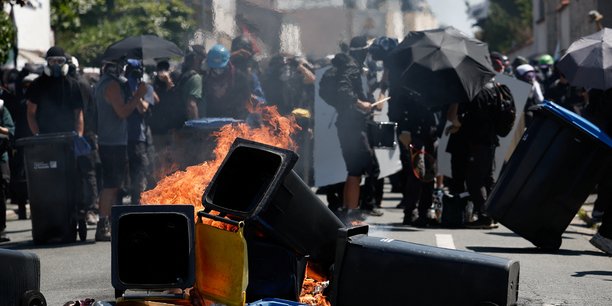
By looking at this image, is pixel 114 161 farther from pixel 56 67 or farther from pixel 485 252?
pixel 485 252

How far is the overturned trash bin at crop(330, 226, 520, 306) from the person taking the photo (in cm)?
651

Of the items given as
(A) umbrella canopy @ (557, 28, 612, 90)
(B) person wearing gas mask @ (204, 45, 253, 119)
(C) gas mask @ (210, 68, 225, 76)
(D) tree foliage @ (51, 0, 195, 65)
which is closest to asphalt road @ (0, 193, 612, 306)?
(A) umbrella canopy @ (557, 28, 612, 90)

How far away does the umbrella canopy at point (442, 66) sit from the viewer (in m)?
12.8

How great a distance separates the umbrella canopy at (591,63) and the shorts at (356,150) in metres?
2.69

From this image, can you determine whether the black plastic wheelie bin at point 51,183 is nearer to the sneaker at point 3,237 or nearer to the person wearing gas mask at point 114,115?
the sneaker at point 3,237

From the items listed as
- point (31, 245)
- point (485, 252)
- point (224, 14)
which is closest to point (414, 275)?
point (485, 252)

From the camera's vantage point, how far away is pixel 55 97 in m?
12.7

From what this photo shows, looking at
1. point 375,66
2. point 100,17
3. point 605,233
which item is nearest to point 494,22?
point 100,17

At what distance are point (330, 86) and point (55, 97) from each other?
295cm

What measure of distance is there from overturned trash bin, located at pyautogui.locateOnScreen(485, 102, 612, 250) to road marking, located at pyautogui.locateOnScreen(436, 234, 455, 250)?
55 centimetres

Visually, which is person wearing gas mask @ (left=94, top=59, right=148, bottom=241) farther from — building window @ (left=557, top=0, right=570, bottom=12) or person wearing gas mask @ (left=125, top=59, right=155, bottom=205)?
building window @ (left=557, top=0, right=570, bottom=12)

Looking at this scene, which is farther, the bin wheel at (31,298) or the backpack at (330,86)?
the backpack at (330,86)

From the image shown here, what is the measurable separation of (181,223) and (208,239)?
0.18 meters

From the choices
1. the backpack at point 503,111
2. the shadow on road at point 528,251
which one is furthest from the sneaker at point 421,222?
the shadow on road at point 528,251
